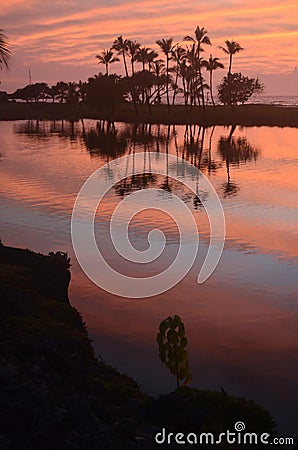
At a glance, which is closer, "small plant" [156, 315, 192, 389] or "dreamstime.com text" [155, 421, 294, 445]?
"dreamstime.com text" [155, 421, 294, 445]

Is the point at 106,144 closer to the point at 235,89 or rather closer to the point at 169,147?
the point at 169,147

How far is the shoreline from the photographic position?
334 feet

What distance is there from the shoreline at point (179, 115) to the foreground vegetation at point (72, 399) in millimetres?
86468

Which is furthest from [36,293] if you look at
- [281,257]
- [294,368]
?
[281,257]

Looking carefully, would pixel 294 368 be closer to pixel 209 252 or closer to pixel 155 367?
pixel 155 367

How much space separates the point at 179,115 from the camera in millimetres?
113062

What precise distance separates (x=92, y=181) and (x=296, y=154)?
22874 mm
